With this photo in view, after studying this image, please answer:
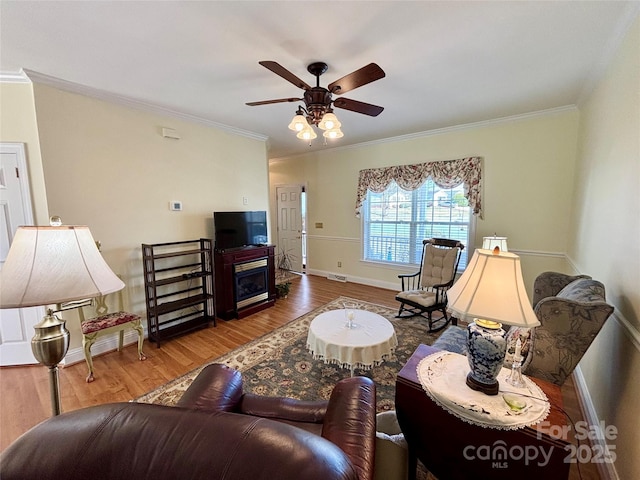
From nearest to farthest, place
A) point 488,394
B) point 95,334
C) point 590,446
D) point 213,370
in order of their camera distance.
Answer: point 488,394
point 213,370
point 590,446
point 95,334

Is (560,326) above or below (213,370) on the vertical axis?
above

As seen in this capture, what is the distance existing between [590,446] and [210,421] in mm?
2400

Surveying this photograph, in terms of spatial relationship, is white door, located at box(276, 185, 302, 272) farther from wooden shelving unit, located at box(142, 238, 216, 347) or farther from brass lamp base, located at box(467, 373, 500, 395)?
brass lamp base, located at box(467, 373, 500, 395)

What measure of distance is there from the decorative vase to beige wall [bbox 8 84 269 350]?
130 inches

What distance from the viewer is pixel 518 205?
11.9 feet

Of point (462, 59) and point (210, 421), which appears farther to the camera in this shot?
point (462, 59)

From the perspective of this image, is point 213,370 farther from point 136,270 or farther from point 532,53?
point 532,53

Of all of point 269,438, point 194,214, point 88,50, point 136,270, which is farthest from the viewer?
point 194,214

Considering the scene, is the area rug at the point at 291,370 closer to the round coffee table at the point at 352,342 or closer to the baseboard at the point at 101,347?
the round coffee table at the point at 352,342

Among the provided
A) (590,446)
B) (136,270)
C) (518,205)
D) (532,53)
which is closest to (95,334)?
(136,270)

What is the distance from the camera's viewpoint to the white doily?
1.11 metres

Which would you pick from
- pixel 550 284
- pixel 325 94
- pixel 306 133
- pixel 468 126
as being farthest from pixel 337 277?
pixel 325 94

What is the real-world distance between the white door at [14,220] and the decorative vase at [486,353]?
3637 mm

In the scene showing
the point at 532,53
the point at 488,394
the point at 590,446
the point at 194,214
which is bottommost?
the point at 590,446
